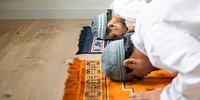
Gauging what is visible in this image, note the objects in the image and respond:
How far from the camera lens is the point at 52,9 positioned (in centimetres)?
227

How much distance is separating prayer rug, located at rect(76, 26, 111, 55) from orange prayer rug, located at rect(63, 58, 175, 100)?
0.23 m

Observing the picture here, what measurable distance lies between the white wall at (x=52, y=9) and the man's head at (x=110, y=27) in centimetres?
54

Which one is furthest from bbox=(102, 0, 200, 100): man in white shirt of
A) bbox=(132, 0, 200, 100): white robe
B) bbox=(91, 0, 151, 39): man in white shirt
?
bbox=(91, 0, 151, 39): man in white shirt

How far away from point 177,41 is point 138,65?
0.35m

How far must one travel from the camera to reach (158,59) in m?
0.85

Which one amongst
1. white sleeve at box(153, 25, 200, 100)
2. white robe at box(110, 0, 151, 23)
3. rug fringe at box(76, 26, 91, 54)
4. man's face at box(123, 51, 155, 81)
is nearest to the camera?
white sleeve at box(153, 25, 200, 100)

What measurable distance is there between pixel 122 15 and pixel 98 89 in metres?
0.56

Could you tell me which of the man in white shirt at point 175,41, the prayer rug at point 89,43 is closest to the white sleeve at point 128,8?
the prayer rug at point 89,43

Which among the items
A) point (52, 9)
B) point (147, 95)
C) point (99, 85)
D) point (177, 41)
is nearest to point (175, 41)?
point (177, 41)

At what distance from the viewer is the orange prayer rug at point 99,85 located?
1094 millimetres

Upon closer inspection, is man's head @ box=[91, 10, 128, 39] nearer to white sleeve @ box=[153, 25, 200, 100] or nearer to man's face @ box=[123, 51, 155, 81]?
man's face @ box=[123, 51, 155, 81]

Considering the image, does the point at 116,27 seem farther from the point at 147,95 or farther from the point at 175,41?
the point at 175,41

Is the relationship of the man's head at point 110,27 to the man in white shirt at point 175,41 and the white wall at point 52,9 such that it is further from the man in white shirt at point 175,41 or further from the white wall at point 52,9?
the man in white shirt at point 175,41

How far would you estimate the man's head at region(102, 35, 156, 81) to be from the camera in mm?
1134
